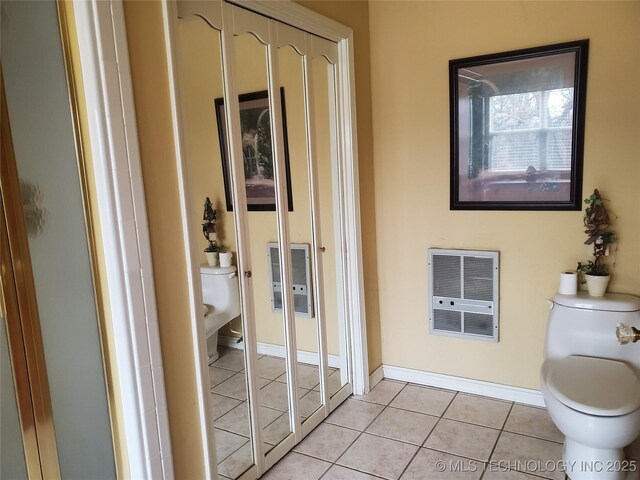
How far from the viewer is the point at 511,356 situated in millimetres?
2553

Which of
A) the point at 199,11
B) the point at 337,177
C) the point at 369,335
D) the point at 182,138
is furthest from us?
the point at 369,335

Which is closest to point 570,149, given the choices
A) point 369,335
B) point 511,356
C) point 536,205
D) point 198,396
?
point 536,205

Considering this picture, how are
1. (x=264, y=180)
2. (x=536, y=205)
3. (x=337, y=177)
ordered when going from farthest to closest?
(x=337, y=177) < (x=536, y=205) < (x=264, y=180)

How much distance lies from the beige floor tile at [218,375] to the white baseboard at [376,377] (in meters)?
1.16

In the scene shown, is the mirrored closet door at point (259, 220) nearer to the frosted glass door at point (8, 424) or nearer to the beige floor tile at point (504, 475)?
the frosted glass door at point (8, 424)

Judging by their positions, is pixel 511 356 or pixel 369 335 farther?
pixel 369 335

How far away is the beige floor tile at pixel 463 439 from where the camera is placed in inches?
85.0

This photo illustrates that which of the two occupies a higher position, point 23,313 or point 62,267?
point 62,267

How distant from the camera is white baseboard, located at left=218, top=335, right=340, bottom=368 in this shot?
1.87 m

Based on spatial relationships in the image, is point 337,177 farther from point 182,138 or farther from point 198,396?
point 198,396

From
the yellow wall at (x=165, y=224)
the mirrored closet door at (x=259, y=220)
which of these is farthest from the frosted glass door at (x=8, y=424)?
the mirrored closet door at (x=259, y=220)

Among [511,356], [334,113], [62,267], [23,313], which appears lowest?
[511,356]

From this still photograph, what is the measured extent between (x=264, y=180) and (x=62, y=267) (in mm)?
892

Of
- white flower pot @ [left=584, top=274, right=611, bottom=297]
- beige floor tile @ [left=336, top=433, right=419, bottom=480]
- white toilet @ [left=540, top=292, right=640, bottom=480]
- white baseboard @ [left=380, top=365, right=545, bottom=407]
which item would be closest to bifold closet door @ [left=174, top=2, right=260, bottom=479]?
beige floor tile @ [left=336, top=433, right=419, bottom=480]
